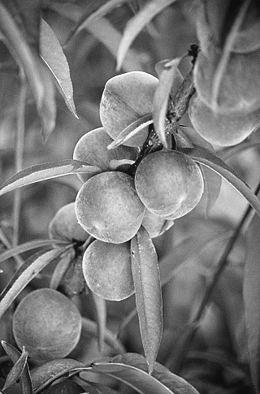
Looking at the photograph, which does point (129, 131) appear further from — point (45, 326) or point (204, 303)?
point (204, 303)

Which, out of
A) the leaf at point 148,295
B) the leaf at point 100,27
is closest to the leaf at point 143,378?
the leaf at point 148,295

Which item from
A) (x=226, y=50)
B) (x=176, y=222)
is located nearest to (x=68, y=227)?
(x=226, y=50)

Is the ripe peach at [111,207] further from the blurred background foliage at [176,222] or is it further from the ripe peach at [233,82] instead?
the blurred background foliage at [176,222]

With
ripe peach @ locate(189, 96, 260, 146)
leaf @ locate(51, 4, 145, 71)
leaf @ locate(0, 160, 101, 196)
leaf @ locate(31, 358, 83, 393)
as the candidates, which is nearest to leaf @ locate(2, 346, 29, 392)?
leaf @ locate(31, 358, 83, 393)

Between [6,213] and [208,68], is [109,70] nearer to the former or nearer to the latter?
[6,213]

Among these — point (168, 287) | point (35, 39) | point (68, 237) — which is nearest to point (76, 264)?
point (68, 237)

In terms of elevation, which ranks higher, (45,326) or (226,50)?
(226,50)
